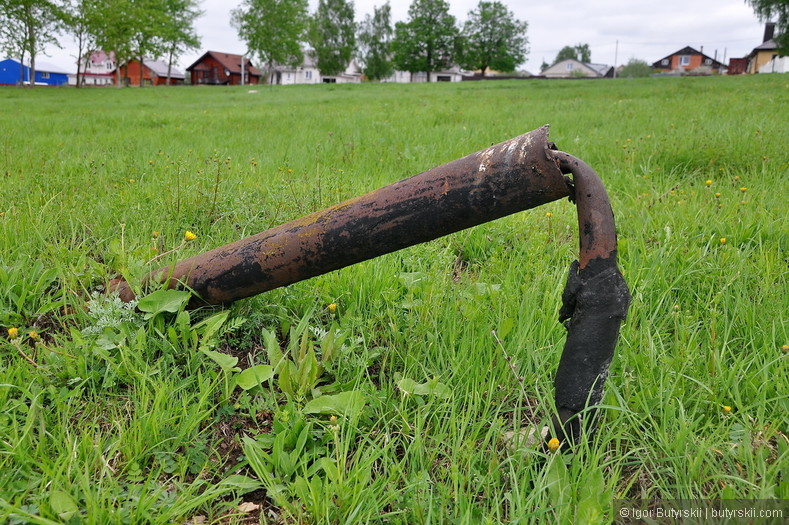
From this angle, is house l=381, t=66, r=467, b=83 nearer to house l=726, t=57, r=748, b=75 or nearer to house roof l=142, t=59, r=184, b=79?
house roof l=142, t=59, r=184, b=79

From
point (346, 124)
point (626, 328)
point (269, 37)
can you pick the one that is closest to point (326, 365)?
point (626, 328)

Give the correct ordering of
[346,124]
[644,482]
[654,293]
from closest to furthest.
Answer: [644,482]
[654,293]
[346,124]

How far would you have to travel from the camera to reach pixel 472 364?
6.03 ft

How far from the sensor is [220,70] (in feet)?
252

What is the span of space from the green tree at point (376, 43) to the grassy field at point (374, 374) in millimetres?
78466

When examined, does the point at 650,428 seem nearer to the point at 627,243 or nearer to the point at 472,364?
the point at 472,364

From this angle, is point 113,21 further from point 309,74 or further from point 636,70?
point 636,70

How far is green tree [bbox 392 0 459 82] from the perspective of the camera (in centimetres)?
7094

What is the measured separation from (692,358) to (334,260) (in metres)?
1.23

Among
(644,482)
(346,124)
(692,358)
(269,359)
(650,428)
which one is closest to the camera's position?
(644,482)

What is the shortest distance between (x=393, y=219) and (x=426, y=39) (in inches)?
2956

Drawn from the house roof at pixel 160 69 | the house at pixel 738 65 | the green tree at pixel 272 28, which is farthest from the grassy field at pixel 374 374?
the house at pixel 738 65

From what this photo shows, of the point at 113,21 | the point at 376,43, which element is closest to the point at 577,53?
the point at 376,43

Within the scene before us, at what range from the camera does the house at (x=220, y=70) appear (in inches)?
3009
